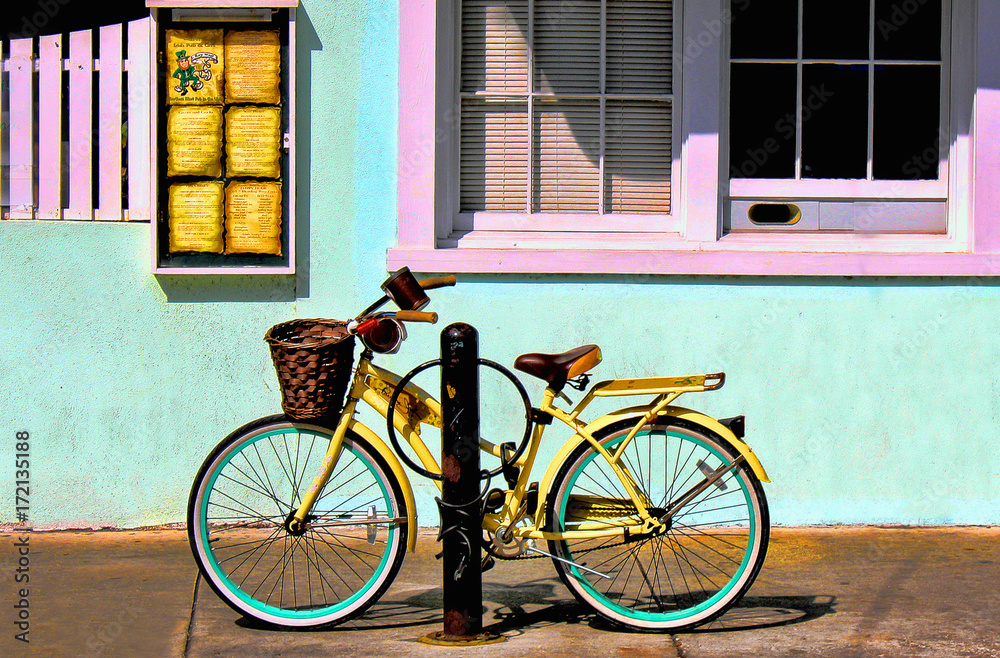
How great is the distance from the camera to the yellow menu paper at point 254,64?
17.5 feet

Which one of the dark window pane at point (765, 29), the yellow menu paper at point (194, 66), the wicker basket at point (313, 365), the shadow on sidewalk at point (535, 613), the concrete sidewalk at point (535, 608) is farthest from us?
the dark window pane at point (765, 29)

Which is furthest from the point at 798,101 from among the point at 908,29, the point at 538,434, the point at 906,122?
the point at 538,434

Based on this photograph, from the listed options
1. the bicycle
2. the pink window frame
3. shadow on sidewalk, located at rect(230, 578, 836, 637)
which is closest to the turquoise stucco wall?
the pink window frame

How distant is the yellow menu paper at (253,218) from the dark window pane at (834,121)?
2.69 metres

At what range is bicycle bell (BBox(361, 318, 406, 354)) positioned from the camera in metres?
3.88

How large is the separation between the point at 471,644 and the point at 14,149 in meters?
3.38

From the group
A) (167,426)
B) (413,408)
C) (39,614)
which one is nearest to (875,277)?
(413,408)

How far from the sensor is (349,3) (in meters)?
5.39

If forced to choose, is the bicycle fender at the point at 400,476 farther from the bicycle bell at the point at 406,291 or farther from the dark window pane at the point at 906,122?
the dark window pane at the point at 906,122

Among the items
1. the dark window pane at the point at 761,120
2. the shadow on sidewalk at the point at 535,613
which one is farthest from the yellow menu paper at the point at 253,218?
the dark window pane at the point at 761,120

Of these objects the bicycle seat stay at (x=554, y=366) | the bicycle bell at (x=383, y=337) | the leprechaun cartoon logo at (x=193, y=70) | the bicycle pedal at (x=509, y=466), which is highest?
the leprechaun cartoon logo at (x=193, y=70)

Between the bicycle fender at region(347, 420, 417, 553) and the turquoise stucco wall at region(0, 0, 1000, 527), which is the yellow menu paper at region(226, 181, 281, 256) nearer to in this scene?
the turquoise stucco wall at region(0, 0, 1000, 527)

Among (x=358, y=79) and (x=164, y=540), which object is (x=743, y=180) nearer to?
(x=358, y=79)

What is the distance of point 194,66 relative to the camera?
5.34 meters
